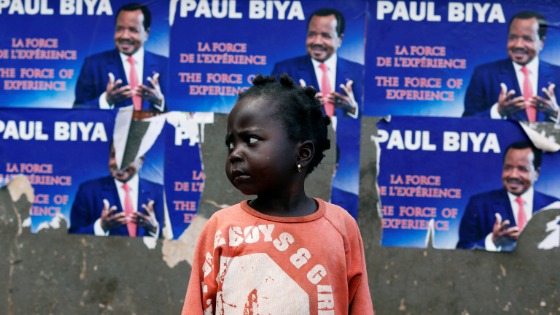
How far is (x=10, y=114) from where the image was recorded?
202 inches

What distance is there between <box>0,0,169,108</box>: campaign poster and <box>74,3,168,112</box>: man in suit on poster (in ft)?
0.06

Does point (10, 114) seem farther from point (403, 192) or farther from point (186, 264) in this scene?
point (403, 192)

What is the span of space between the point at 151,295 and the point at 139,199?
1.92ft

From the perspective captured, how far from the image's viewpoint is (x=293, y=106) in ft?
8.62

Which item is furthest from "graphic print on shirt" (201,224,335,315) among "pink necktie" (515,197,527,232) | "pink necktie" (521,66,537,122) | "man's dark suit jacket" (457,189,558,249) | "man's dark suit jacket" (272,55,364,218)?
"pink necktie" (521,66,537,122)

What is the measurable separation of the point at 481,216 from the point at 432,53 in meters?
1.00

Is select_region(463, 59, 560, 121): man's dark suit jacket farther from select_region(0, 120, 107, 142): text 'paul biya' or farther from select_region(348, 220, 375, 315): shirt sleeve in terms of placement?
select_region(348, 220, 375, 315): shirt sleeve

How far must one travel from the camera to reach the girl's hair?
2.60 metres

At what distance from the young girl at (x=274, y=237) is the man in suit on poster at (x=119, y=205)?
97.6 inches

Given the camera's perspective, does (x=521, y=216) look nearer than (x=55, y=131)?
Yes

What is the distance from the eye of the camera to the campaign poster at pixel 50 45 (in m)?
5.10

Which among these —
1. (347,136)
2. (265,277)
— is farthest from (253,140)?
(347,136)

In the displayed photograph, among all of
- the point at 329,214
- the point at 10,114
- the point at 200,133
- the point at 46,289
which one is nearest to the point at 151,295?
the point at 46,289

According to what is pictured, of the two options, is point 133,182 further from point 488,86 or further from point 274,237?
point 274,237
